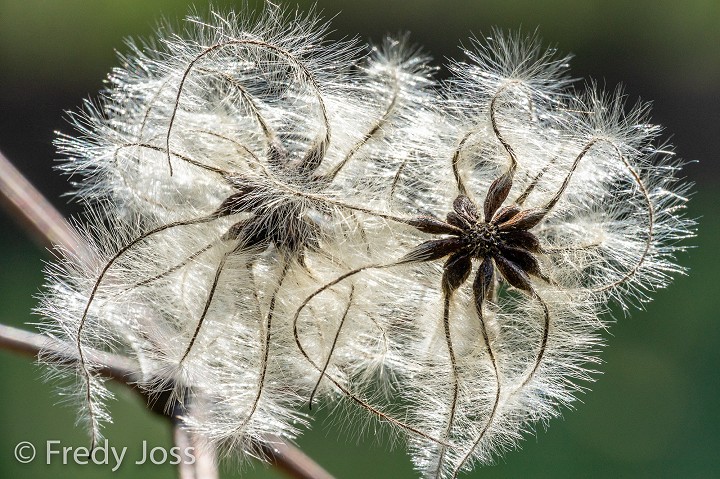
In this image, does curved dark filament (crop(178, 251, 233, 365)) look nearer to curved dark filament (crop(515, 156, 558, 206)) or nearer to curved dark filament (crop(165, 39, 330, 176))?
curved dark filament (crop(165, 39, 330, 176))

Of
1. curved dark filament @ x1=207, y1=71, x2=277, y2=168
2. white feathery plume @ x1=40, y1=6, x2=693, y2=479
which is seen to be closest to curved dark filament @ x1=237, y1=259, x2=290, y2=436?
white feathery plume @ x1=40, y1=6, x2=693, y2=479

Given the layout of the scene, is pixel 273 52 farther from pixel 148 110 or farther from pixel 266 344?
pixel 266 344

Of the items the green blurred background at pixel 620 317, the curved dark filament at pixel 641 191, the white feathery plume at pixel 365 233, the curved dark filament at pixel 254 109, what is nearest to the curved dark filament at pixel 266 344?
the white feathery plume at pixel 365 233

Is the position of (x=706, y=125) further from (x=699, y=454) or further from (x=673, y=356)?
(x=699, y=454)

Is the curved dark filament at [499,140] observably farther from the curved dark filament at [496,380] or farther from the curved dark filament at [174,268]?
the curved dark filament at [174,268]

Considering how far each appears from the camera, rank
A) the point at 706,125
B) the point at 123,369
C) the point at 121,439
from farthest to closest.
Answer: the point at 706,125 < the point at 121,439 < the point at 123,369

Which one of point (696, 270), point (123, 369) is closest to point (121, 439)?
point (123, 369)

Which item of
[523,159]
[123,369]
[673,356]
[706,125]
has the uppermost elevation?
[706,125]
